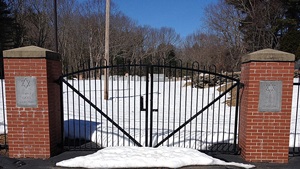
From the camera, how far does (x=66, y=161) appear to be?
142 inches

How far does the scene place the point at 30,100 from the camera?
369cm

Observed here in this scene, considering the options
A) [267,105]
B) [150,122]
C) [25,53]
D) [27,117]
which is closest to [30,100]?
[27,117]

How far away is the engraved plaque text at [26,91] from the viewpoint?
3.63 m

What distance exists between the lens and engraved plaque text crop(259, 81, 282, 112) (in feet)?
11.7

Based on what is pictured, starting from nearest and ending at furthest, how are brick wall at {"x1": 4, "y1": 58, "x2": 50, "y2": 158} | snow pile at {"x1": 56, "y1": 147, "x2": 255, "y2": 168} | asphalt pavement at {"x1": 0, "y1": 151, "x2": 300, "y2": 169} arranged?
snow pile at {"x1": 56, "y1": 147, "x2": 255, "y2": 168}
asphalt pavement at {"x1": 0, "y1": 151, "x2": 300, "y2": 169}
brick wall at {"x1": 4, "y1": 58, "x2": 50, "y2": 158}

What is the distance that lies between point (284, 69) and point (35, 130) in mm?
4499

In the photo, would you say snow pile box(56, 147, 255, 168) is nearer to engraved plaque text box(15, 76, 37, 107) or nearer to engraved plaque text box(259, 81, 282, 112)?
engraved plaque text box(259, 81, 282, 112)

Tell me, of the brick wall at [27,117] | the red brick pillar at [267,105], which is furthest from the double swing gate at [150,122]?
the brick wall at [27,117]

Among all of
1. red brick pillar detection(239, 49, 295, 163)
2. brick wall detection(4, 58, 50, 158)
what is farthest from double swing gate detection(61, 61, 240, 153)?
brick wall detection(4, 58, 50, 158)

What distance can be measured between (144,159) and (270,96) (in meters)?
2.42

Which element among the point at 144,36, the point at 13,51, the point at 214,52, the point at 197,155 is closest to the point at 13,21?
the point at 144,36

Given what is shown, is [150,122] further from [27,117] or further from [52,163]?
[27,117]

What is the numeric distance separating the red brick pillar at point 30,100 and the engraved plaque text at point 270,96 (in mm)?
3763

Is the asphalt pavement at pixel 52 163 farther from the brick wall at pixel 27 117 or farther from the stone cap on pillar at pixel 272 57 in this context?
the stone cap on pillar at pixel 272 57
